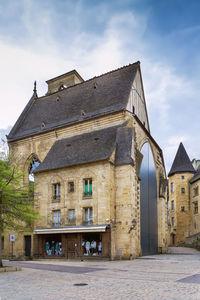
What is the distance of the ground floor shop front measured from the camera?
23312 millimetres

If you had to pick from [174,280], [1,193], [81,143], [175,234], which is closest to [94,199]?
[81,143]

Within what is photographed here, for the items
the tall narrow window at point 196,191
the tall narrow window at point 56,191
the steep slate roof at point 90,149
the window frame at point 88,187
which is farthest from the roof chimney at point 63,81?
the tall narrow window at point 196,191

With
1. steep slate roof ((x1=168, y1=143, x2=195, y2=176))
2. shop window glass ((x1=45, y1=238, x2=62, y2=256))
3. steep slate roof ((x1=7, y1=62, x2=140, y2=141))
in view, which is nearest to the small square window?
shop window glass ((x1=45, y1=238, x2=62, y2=256))

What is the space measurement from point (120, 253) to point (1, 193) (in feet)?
36.2

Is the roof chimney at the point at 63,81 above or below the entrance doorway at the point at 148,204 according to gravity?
above

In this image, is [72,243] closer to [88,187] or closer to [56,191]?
[88,187]

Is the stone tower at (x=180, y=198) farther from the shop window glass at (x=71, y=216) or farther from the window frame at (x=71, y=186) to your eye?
the shop window glass at (x=71, y=216)

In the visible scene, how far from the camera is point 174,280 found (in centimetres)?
1114

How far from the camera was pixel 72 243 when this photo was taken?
24797 mm

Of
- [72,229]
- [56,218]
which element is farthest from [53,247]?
[72,229]

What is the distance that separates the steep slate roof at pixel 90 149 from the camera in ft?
83.0

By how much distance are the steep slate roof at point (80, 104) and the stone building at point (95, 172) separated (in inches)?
3.9

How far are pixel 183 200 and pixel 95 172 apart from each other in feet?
102

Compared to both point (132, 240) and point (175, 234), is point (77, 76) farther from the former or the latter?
point (175, 234)
